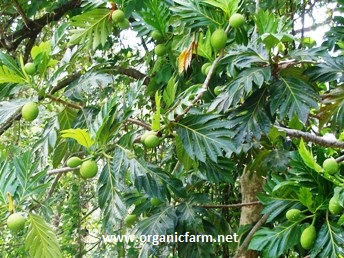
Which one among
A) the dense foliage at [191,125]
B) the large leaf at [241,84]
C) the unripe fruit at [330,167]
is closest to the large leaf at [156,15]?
the dense foliage at [191,125]

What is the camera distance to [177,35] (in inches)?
66.6

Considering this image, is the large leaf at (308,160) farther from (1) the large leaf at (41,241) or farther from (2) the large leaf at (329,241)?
(1) the large leaf at (41,241)

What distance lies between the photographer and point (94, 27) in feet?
5.88

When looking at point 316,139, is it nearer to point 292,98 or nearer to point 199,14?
point 292,98

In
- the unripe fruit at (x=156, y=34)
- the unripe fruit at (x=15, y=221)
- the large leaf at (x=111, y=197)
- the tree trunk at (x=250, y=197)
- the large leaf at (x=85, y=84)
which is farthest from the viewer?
the tree trunk at (x=250, y=197)

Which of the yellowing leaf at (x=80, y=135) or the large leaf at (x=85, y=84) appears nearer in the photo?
the yellowing leaf at (x=80, y=135)

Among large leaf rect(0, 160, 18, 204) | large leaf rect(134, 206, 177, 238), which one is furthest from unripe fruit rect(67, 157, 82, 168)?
large leaf rect(134, 206, 177, 238)

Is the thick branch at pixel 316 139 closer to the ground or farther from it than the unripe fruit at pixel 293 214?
farther from it

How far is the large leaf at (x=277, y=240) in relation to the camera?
1.47 metres

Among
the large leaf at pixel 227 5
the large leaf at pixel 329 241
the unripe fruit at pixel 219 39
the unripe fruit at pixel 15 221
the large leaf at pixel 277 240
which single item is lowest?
the large leaf at pixel 277 240

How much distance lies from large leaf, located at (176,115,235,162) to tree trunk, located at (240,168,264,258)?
33.3 inches

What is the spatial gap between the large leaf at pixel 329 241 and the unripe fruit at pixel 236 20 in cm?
58

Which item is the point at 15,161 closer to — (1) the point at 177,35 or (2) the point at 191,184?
(1) the point at 177,35

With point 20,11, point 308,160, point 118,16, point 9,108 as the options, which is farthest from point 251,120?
point 20,11
